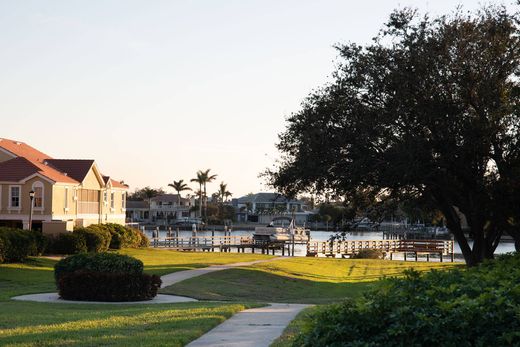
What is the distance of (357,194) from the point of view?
3048cm

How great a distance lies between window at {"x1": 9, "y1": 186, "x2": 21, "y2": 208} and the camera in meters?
56.7

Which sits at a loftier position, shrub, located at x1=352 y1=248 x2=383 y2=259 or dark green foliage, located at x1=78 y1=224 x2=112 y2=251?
dark green foliage, located at x1=78 y1=224 x2=112 y2=251

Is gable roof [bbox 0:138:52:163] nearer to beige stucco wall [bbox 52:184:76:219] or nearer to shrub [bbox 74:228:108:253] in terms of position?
beige stucco wall [bbox 52:184:76:219]

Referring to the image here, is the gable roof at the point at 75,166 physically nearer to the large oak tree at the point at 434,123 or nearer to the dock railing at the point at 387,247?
the dock railing at the point at 387,247

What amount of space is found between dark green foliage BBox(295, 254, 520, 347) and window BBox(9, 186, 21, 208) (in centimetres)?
5216

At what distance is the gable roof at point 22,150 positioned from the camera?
2392 inches

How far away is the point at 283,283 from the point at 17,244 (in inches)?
532

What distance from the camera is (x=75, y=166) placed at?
62531 millimetres

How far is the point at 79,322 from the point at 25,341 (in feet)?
9.21

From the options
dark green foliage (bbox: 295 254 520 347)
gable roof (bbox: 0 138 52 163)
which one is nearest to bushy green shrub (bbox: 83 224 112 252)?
gable roof (bbox: 0 138 52 163)

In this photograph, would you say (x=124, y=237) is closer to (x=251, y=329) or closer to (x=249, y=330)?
(x=251, y=329)

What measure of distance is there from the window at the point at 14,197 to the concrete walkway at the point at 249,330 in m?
41.8

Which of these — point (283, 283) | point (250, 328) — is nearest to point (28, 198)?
point (283, 283)

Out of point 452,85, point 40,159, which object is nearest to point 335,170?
point 452,85
